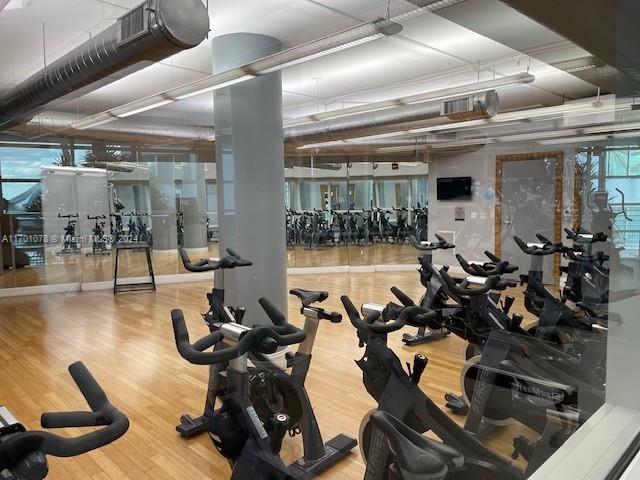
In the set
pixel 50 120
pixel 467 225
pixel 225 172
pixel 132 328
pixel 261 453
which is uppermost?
pixel 50 120

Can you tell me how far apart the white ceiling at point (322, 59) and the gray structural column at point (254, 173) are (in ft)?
0.77

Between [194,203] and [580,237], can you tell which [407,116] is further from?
[194,203]

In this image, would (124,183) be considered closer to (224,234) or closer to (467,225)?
(224,234)

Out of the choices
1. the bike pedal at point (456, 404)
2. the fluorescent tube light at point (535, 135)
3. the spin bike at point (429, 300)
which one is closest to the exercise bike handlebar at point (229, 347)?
the bike pedal at point (456, 404)

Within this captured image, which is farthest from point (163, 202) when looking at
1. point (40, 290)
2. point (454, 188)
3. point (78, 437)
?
point (78, 437)

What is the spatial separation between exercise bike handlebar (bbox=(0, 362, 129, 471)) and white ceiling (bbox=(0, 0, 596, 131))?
289 cm

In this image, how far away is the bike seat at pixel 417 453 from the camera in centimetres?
100

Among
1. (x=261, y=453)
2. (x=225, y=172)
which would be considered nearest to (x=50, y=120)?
(x=225, y=172)

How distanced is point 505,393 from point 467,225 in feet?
17.5

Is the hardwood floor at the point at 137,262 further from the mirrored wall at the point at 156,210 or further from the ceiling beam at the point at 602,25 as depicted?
the ceiling beam at the point at 602,25

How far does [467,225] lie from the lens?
7.58 m

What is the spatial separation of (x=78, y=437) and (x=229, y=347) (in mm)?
704

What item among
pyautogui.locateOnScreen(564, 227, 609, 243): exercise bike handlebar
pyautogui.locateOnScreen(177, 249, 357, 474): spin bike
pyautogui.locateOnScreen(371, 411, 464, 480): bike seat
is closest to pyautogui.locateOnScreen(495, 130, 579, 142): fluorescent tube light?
pyautogui.locateOnScreen(564, 227, 609, 243): exercise bike handlebar

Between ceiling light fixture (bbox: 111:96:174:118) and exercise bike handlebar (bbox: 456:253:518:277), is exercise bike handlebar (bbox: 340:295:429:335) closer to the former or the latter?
exercise bike handlebar (bbox: 456:253:518:277)
